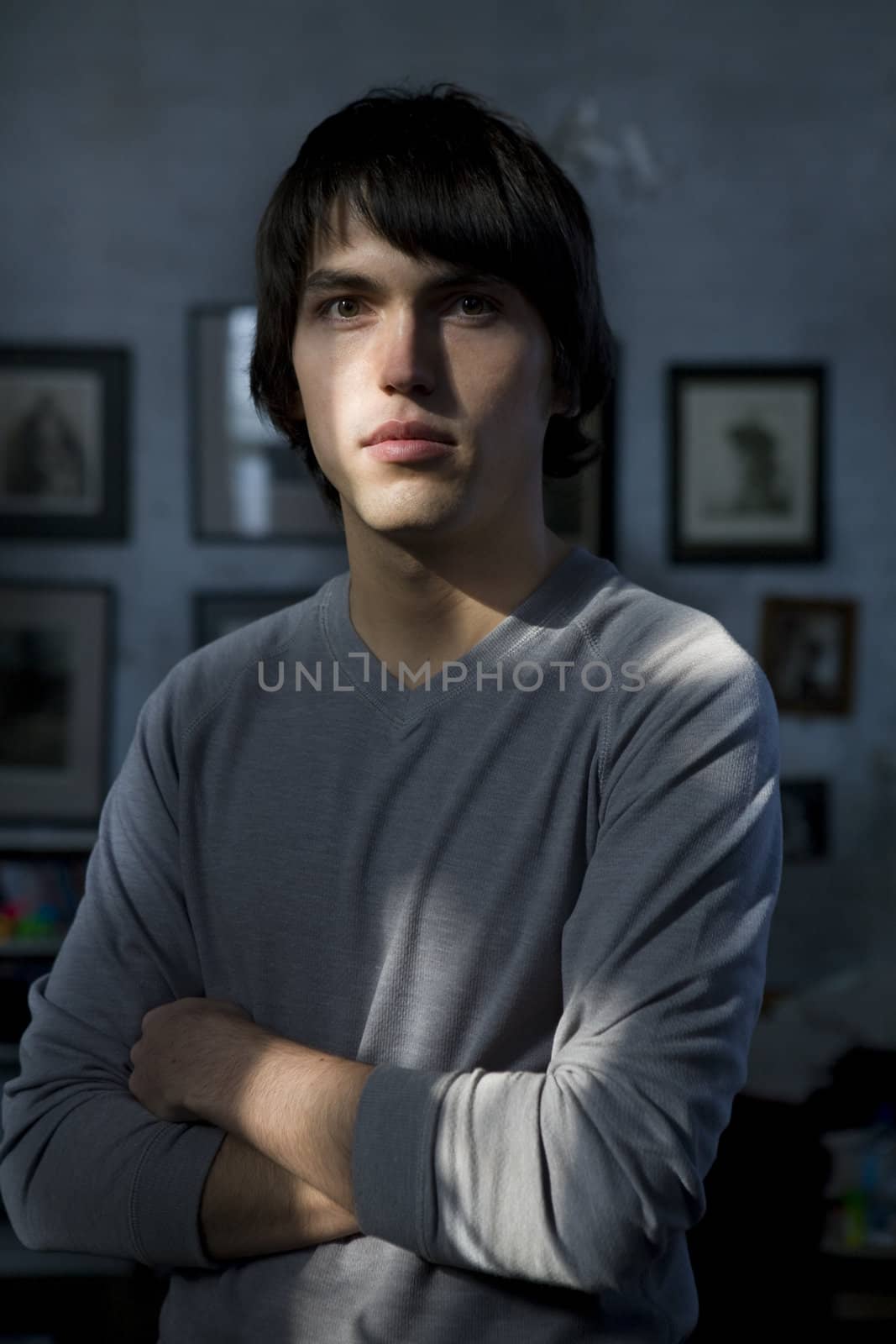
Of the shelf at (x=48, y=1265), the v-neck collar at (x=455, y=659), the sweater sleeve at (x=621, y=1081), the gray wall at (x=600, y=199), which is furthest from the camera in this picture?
the gray wall at (x=600, y=199)

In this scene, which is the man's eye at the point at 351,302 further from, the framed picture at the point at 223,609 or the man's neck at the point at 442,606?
the framed picture at the point at 223,609

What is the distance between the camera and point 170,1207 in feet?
3.60

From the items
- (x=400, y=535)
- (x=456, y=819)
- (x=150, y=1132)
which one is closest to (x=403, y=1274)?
(x=150, y=1132)

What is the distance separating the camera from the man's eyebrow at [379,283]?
1161 mm

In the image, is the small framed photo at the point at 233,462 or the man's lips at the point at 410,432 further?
the small framed photo at the point at 233,462

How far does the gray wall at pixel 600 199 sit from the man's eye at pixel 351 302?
221 centimetres

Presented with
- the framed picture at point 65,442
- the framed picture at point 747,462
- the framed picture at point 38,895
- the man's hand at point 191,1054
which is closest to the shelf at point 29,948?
the framed picture at point 38,895

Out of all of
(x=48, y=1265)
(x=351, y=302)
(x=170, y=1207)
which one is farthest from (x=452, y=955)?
(x=48, y=1265)

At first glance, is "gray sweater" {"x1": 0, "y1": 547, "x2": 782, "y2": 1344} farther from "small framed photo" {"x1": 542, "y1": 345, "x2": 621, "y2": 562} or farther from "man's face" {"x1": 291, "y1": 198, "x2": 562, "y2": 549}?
"small framed photo" {"x1": 542, "y1": 345, "x2": 621, "y2": 562}

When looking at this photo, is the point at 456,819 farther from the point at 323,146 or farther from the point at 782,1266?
the point at 782,1266

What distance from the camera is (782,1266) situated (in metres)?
2.73

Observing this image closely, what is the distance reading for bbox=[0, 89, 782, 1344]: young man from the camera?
1.01 metres

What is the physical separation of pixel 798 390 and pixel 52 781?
211cm

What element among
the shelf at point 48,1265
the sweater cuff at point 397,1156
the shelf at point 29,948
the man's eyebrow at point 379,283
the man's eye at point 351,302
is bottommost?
the shelf at point 48,1265
